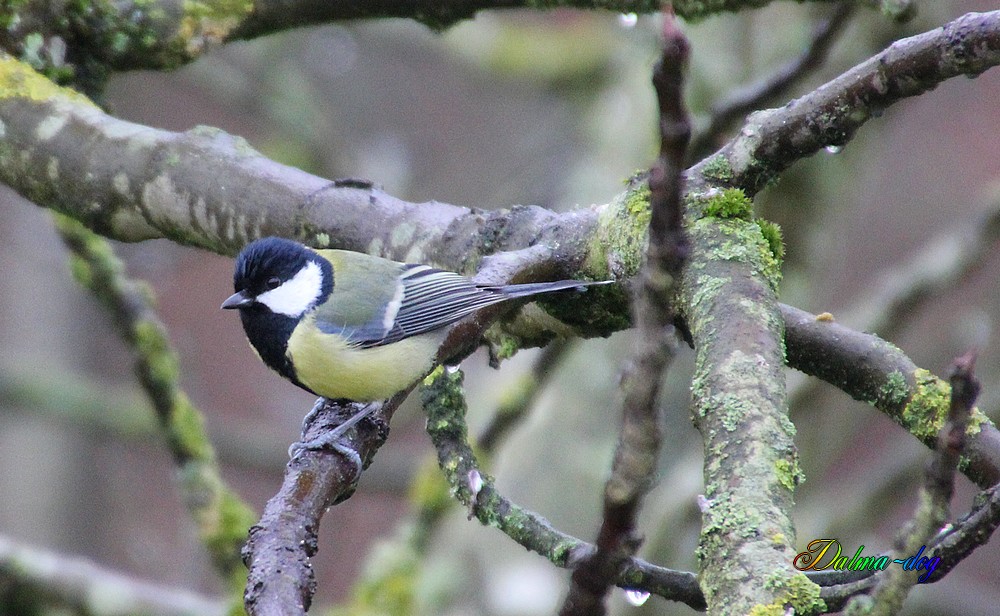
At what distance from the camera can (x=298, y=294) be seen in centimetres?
240

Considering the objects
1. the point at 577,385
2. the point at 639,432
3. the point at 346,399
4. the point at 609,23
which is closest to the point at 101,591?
the point at 346,399

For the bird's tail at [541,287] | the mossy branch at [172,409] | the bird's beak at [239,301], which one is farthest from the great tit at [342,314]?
the mossy branch at [172,409]

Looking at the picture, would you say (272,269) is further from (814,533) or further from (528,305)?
(814,533)

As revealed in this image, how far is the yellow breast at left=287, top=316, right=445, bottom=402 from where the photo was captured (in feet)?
7.25

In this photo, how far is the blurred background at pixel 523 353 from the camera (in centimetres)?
367

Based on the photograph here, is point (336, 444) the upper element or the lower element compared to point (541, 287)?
lower

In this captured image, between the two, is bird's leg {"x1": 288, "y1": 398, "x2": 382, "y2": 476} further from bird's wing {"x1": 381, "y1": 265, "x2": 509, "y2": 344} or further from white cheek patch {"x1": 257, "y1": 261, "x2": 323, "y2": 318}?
white cheek patch {"x1": 257, "y1": 261, "x2": 323, "y2": 318}

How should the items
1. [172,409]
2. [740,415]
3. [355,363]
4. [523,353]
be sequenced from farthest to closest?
[523,353] → [172,409] → [355,363] → [740,415]

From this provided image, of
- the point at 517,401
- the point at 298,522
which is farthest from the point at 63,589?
the point at 298,522

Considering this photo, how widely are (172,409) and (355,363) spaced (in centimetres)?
66

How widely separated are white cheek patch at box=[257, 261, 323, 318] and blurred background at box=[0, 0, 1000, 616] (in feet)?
2.14

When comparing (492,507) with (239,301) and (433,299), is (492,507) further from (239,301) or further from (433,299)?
(239,301)

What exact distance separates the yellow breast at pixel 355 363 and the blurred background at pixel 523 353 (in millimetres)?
540

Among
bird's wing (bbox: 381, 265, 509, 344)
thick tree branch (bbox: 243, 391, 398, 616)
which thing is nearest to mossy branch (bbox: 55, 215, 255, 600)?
bird's wing (bbox: 381, 265, 509, 344)
